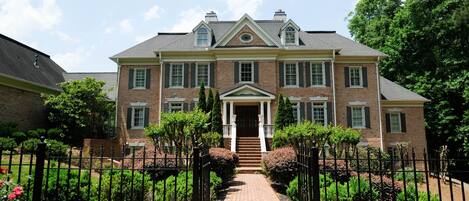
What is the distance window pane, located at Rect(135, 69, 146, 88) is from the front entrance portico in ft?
20.4

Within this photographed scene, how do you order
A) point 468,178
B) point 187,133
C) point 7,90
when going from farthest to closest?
point 468,178 < point 7,90 < point 187,133

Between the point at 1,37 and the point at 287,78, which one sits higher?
the point at 1,37

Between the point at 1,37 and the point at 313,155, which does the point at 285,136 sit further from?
the point at 1,37

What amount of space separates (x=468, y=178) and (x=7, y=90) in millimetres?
34248

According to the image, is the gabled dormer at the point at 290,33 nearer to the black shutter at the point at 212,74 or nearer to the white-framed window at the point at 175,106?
the black shutter at the point at 212,74

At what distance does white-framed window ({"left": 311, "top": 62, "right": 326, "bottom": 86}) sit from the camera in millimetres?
25047

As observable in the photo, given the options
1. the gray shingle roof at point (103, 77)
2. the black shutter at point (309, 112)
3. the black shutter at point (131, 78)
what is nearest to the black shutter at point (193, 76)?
the black shutter at point (131, 78)

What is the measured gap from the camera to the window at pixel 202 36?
25.9 metres

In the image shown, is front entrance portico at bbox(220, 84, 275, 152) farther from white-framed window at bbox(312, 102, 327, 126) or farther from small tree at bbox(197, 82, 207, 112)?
white-framed window at bbox(312, 102, 327, 126)

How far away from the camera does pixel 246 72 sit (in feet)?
82.4

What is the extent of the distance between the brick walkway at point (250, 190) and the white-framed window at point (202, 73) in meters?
10.8

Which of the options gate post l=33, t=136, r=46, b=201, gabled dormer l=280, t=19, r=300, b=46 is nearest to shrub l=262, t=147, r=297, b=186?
gate post l=33, t=136, r=46, b=201

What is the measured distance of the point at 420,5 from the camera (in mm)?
28438

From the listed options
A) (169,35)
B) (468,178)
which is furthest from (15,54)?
(468,178)
